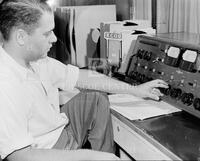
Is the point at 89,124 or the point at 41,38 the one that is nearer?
the point at 41,38

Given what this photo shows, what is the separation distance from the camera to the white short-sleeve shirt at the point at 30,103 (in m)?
1.12

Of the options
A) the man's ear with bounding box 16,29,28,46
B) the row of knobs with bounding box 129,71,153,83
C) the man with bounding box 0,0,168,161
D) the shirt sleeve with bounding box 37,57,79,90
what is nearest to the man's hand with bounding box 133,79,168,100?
the man with bounding box 0,0,168,161

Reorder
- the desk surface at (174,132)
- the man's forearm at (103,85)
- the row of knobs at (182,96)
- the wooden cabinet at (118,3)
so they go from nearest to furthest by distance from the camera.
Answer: the desk surface at (174,132) → the row of knobs at (182,96) → the man's forearm at (103,85) → the wooden cabinet at (118,3)

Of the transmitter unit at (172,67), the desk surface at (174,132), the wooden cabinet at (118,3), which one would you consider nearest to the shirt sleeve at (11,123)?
the desk surface at (174,132)

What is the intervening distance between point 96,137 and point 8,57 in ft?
2.12

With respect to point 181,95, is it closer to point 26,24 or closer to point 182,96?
point 182,96

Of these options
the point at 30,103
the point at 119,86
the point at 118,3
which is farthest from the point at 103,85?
the point at 118,3

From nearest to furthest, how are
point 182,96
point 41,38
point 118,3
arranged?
point 41,38 → point 182,96 → point 118,3

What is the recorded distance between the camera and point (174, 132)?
1181 mm

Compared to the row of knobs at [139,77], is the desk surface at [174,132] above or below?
below

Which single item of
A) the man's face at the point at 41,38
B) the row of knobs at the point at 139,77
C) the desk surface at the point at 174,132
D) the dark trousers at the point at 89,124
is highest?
the man's face at the point at 41,38

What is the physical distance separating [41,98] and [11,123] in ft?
0.93

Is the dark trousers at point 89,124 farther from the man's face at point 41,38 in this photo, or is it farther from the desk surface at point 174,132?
the man's face at point 41,38

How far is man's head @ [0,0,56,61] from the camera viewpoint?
1.18 meters
